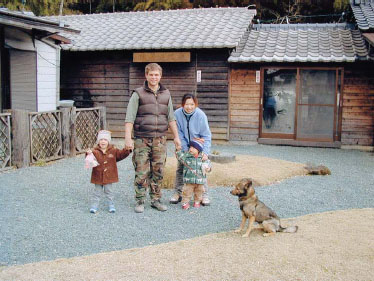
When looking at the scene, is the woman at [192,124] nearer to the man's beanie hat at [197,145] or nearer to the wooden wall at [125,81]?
the man's beanie hat at [197,145]

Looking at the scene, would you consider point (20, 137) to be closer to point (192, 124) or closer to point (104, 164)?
point (104, 164)


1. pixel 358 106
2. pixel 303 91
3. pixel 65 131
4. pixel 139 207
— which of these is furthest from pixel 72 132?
pixel 358 106

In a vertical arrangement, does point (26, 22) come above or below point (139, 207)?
above

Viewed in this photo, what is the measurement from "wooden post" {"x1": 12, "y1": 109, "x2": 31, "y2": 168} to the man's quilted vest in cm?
373

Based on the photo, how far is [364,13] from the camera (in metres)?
12.6

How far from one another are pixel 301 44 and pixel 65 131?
6983 mm

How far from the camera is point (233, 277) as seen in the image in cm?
382

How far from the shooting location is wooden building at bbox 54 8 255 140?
12.6m

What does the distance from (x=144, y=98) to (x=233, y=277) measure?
2.60m

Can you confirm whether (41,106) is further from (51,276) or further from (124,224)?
(51,276)

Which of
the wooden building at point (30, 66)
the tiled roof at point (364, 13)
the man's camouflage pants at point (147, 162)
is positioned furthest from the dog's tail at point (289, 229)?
the tiled roof at point (364, 13)

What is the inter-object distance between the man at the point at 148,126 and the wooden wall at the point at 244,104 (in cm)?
706

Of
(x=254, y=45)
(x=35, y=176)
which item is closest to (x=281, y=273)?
(x=35, y=176)

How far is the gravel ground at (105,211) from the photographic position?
4.64 meters
